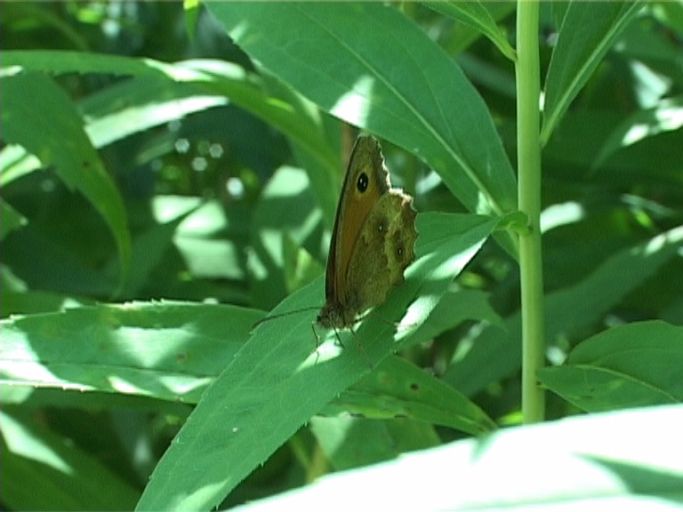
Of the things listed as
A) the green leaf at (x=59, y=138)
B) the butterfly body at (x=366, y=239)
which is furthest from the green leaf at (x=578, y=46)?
the green leaf at (x=59, y=138)

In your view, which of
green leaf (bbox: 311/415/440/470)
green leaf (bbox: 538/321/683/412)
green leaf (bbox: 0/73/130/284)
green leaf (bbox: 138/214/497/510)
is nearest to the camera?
green leaf (bbox: 138/214/497/510)

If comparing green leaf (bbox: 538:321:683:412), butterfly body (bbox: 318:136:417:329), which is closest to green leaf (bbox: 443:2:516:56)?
butterfly body (bbox: 318:136:417:329)

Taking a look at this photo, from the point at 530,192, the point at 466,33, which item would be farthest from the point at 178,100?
the point at 530,192

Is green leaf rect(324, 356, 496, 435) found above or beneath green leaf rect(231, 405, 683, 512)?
above

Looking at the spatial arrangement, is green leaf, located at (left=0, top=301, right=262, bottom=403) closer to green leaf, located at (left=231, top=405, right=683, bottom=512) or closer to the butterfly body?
the butterfly body

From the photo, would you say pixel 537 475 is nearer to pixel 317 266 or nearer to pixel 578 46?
pixel 578 46

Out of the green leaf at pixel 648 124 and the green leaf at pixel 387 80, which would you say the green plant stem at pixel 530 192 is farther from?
the green leaf at pixel 648 124
